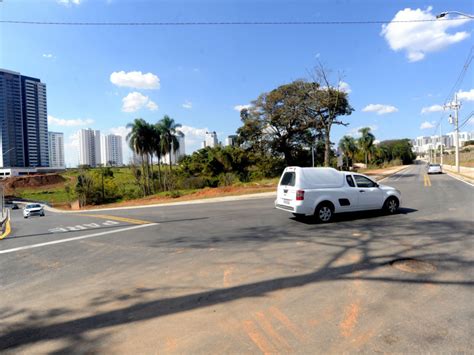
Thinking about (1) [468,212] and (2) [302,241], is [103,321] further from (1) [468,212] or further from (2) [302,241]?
(1) [468,212]

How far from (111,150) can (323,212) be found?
500ft

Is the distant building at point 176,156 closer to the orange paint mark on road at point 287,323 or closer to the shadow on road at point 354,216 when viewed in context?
the shadow on road at point 354,216

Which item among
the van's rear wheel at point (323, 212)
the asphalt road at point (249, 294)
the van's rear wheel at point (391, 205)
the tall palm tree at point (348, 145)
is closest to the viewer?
the asphalt road at point (249, 294)

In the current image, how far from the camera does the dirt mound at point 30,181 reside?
81.3m

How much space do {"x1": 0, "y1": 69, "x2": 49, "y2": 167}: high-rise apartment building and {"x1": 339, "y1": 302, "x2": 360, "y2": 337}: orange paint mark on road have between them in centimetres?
4628

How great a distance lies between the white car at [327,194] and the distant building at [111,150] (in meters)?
140

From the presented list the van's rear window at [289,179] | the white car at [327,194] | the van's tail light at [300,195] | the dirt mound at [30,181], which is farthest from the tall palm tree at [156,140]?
the dirt mound at [30,181]

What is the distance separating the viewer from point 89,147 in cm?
13350

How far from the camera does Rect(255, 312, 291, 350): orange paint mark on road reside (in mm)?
3047

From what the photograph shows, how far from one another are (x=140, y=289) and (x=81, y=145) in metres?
143

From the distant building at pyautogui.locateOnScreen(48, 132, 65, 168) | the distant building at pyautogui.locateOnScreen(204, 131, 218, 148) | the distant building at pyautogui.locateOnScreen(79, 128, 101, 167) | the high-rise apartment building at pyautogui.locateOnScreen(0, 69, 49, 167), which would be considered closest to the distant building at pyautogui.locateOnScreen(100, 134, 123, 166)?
A: the distant building at pyautogui.locateOnScreen(79, 128, 101, 167)

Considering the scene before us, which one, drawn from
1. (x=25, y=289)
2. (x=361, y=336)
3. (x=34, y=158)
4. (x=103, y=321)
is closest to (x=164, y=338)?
(x=103, y=321)

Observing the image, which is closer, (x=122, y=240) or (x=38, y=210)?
(x=122, y=240)

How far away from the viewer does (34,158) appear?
78.8 metres
